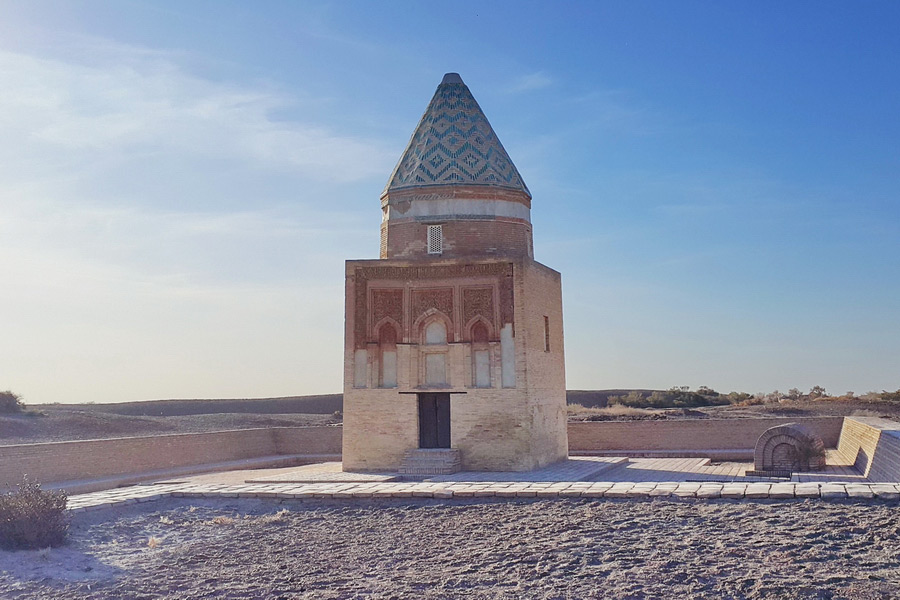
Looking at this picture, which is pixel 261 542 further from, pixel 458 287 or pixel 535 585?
pixel 458 287

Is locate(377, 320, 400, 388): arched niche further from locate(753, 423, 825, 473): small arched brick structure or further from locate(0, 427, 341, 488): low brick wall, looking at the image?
locate(753, 423, 825, 473): small arched brick structure

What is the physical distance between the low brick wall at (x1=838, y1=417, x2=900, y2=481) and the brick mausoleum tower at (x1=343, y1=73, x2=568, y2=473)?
4976 millimetres

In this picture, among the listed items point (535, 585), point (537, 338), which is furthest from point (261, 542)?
point (537, 338)

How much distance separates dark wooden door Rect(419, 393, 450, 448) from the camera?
14.8m

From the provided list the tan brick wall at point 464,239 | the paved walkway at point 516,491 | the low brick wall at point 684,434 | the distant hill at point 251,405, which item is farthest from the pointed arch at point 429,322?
the distant hill at point 251,405

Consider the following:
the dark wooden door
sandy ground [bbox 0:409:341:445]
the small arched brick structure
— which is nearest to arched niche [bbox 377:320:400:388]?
the dark wooden door

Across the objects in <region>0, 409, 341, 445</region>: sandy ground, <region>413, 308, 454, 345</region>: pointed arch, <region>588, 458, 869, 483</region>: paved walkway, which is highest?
<region>413, 308, 454, 345</region>: pointed arch

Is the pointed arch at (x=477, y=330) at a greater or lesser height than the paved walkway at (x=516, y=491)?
greater

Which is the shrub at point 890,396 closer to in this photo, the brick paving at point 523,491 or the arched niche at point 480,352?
the arched niche at point 480,352

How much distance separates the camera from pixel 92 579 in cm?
633

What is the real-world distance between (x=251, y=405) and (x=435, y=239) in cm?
3114

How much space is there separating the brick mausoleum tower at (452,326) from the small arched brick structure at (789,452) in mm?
3456

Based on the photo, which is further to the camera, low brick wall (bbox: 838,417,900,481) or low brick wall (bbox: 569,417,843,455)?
low brick wall (bbox: 569,417,843,455)

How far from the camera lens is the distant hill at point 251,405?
128ft
